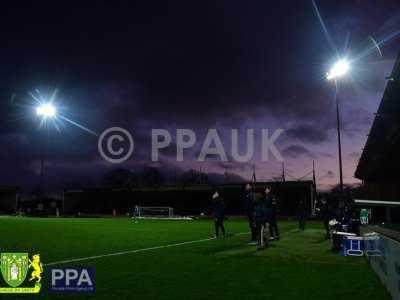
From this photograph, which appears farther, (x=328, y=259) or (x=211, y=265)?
(x=328, y=259)

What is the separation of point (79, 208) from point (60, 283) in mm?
74316

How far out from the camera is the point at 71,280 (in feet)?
32.2

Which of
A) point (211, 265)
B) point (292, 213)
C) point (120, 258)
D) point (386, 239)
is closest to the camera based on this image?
point (386, 239)

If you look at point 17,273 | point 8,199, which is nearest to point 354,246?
point 17,273

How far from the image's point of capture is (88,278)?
984 centimetres

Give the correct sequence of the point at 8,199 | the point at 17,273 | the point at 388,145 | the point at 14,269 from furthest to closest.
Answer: the point at 8,199, the point at 388,145, the point at 14,269, the point at 17,273

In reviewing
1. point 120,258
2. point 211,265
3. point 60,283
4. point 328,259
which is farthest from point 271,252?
point 60,283

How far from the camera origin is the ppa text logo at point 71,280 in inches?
355

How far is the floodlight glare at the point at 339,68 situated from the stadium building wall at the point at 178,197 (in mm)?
41520

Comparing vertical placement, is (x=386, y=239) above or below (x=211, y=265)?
above

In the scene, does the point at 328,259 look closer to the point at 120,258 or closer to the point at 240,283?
the point at 240,283

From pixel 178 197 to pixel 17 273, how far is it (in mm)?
66264

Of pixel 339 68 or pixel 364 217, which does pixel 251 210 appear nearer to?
pixel 339 68

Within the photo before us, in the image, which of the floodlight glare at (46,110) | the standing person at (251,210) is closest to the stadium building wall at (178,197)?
the floodlight glare at (46,110)
